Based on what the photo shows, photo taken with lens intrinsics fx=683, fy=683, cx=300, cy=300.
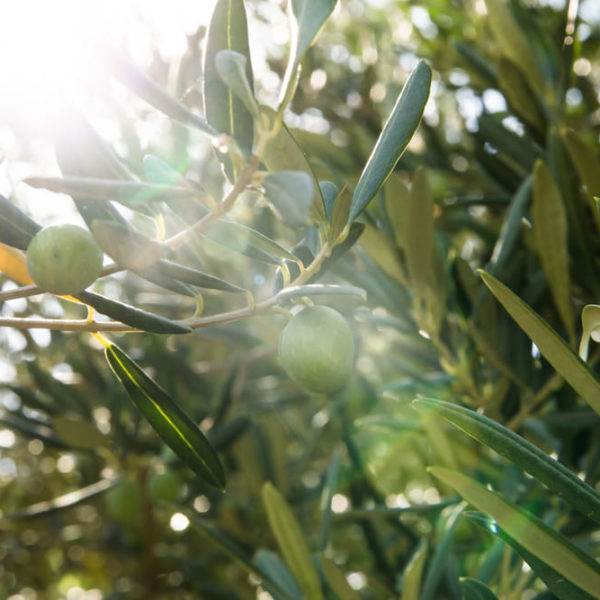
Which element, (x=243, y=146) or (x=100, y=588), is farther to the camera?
(x=100, y=588)

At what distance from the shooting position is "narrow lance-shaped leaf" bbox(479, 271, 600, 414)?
71 cm

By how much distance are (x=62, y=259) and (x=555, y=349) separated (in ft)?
1.69

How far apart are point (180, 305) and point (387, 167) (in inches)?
66.8

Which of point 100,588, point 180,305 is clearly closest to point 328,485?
point 180,305

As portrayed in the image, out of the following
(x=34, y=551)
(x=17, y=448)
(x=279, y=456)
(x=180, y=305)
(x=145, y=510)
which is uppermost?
(x=180, y=305)

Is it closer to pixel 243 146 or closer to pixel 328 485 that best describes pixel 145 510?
pixel 328 485

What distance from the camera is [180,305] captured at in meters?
2.42

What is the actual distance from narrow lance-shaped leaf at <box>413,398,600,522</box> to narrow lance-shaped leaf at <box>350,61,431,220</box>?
Answer: 0.27 meters

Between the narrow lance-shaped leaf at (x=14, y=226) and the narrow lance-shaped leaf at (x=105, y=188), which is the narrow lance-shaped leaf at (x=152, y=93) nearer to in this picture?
the narrow lance-shaped leaf at (x=105, y=188)

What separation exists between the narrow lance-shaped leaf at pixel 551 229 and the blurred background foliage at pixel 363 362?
12mm

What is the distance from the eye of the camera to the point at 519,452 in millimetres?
675

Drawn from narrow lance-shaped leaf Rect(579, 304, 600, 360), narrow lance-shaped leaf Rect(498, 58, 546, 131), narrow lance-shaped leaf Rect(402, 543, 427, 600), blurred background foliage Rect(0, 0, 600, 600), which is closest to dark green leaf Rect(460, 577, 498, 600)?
blurred background foliage Rect(0, 0, 600, 600)

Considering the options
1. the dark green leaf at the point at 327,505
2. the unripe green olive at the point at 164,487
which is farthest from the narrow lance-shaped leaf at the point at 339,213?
the unripe green olive at the point at 164,487

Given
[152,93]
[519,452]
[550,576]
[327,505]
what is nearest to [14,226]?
[152,93]
